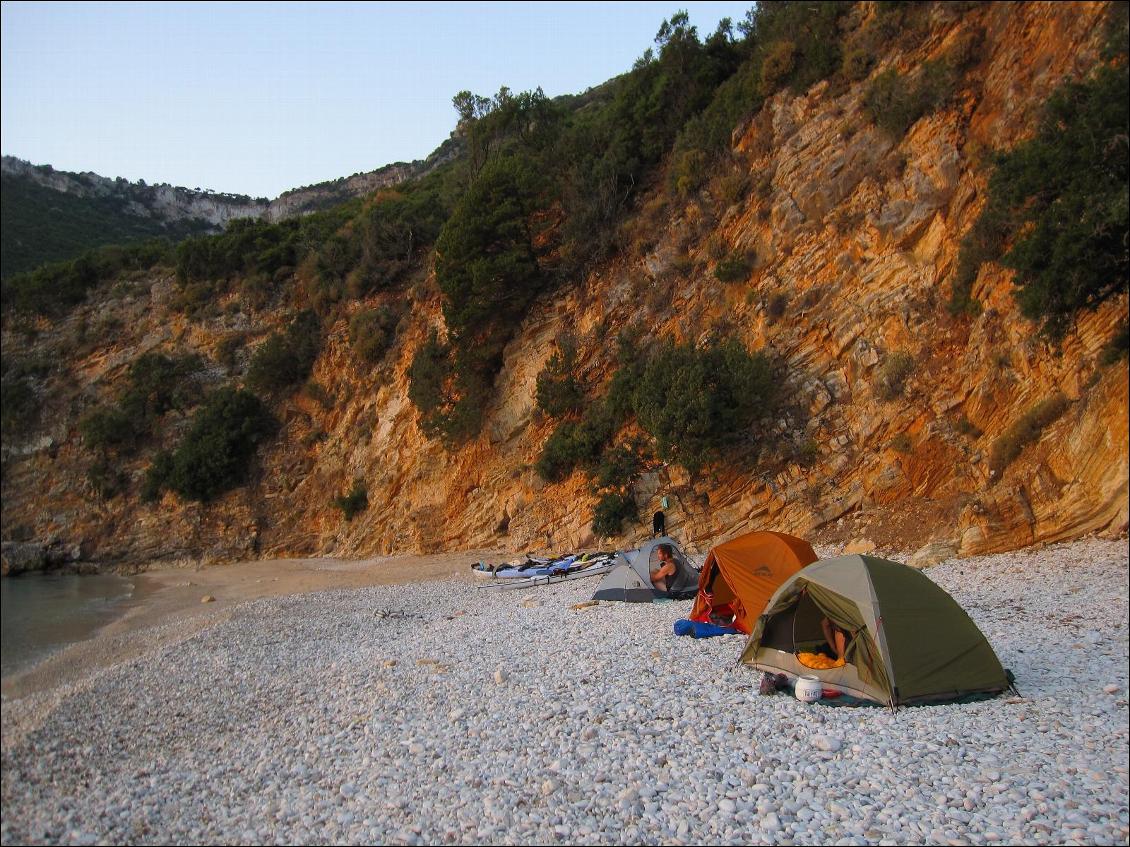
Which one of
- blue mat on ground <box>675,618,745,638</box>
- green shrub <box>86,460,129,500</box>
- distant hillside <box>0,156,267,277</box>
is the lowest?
blue mat on ground <box>675,618,745,638</box>

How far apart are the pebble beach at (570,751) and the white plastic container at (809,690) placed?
241 mm

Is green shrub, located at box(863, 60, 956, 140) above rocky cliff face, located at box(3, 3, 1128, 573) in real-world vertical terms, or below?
above

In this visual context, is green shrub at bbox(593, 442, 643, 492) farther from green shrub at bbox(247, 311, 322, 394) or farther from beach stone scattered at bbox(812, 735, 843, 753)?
green shrub at bbox(247, 311, 322, 394)

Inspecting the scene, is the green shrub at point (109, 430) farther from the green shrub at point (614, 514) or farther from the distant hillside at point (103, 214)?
the green shrub at point (614, 514)

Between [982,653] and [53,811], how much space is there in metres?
8.17

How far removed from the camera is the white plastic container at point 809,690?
725 cm

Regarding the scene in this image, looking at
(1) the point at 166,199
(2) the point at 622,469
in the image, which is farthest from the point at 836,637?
(1) the point at 166,199

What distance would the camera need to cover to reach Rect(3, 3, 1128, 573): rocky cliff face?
45.5ft

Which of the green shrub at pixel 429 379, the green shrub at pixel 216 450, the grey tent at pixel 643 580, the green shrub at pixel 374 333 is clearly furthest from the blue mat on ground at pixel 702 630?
the green shrub at pixel 216 450

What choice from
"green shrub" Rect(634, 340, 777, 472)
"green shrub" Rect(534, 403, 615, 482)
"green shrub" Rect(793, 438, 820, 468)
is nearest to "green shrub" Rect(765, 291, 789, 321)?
"green shrub" Rect(634, 340, 777, 472)

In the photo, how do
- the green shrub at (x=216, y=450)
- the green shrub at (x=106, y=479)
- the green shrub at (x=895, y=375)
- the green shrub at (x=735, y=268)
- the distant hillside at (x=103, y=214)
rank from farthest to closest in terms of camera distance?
the distant hillside at (x=103, y=214) < the green shrub at (x=216, y=450) < the green shrub at (x=106, y=479) < the green shrub at (x=735, y=268) < the green shrub at (x=895, y=375)

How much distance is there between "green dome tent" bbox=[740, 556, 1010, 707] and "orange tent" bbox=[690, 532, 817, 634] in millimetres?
2020

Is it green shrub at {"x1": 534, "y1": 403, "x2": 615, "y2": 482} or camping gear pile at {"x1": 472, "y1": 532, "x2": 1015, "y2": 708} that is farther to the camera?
green shrub at {"x1": 534, "y1": 403, "x2": 615, "y2": 482}

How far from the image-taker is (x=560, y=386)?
23703 millimetres
